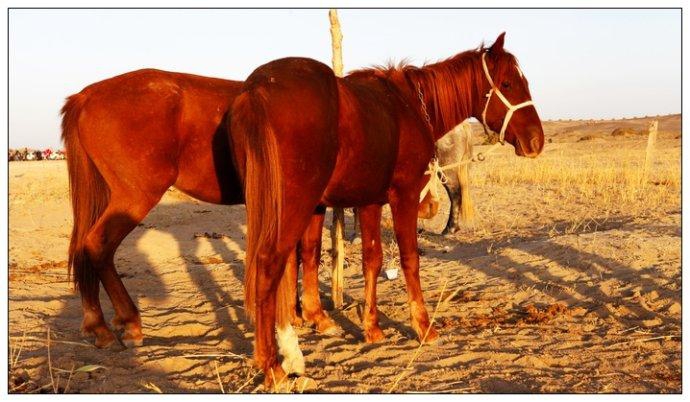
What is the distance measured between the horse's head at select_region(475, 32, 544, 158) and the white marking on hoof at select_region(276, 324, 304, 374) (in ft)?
Answer: 8.82

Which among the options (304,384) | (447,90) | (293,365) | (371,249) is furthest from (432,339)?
(447,90)

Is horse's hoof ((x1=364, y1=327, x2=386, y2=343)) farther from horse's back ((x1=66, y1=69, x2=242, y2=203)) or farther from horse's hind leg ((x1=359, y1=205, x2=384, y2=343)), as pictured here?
horse's back ((x1=66, y1=69, x2=242, y2=203))

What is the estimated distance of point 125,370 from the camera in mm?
3926

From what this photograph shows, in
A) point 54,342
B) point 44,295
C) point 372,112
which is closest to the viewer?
point 372,112

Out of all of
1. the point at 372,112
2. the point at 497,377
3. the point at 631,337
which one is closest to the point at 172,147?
the point at 372,112

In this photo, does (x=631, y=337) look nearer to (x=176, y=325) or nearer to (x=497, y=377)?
(x=497, y=377)

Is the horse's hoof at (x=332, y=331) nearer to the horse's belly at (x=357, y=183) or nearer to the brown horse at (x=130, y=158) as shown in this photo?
the horse's belly at (x=357, y=183)

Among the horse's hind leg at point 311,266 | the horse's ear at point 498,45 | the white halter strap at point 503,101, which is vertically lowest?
the horse's hind leg at point 311,266

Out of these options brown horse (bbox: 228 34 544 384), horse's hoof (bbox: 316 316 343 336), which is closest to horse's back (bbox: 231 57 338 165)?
brown horse (bbox: 228 34 544 384)

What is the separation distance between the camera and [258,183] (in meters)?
3.52

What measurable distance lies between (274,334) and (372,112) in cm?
160


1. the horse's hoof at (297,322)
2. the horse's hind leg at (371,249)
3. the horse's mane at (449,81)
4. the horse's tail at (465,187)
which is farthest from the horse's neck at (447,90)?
the horse's tail at (465,187)

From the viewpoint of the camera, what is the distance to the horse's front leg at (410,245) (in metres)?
4.65

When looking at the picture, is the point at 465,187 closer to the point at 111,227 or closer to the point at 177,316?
the point at 177,316
